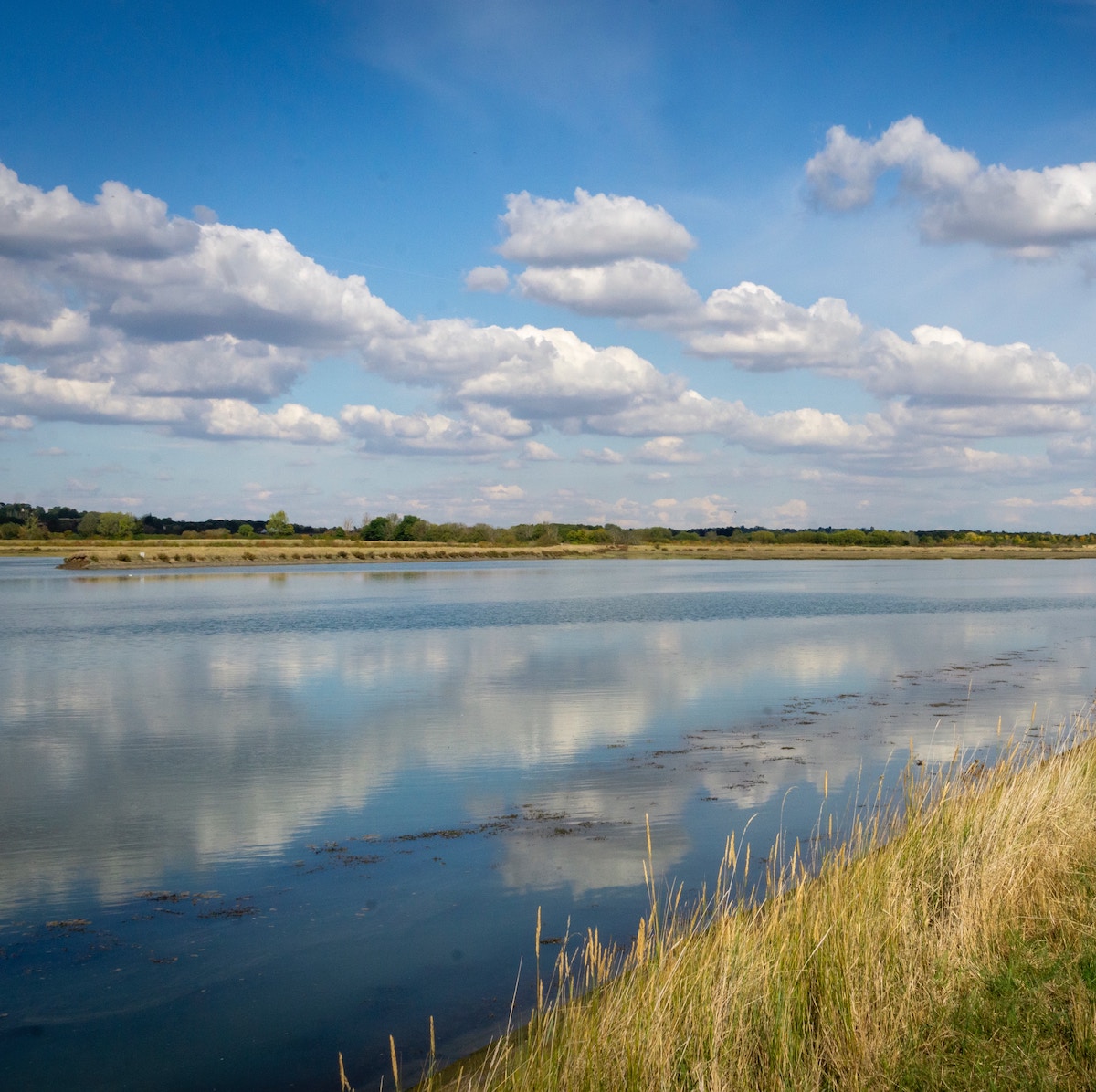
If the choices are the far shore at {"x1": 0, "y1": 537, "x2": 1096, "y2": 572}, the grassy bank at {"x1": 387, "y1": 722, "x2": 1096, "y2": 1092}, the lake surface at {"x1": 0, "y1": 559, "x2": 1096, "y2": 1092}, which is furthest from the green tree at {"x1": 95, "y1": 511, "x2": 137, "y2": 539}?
the grassy bank at {"x1": 387, "y1": 722, "x2": 1096, "y2": 1092}

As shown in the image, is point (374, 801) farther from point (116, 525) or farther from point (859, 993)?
point (116, 525)

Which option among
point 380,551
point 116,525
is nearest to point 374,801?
point 380,551

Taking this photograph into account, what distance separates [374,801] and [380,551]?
98230 mm

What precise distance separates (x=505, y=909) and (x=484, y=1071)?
2391 millimetres

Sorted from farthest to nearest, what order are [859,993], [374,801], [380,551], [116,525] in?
[116,525] → [380,551] → [374,801] → [859,993]

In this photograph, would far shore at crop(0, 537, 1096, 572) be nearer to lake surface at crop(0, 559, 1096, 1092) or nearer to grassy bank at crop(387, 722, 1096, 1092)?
lake surface at crop(0, 559, 1096, 1092)

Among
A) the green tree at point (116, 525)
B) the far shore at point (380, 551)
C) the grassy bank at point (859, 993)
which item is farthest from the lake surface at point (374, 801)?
the green tree at point (116, 525)

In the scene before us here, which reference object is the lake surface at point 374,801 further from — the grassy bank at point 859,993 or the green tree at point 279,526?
the green tree at point 279,526

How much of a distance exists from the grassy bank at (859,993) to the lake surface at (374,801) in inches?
45.7

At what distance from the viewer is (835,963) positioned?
17.8ft

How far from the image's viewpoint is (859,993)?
5148 millimetres

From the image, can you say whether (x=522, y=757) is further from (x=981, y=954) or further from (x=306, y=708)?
(x=981, y=954)

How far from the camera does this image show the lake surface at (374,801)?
605 centimetres

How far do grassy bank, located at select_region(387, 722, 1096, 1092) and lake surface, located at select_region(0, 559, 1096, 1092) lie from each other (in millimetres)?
1161
